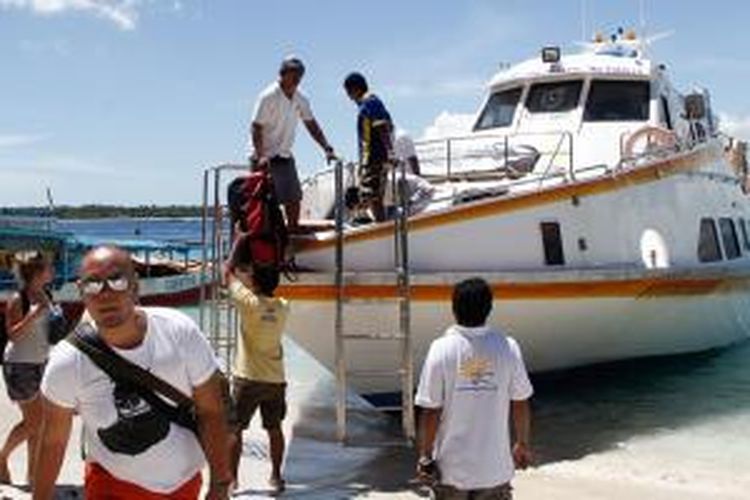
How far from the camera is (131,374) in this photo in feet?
12.5

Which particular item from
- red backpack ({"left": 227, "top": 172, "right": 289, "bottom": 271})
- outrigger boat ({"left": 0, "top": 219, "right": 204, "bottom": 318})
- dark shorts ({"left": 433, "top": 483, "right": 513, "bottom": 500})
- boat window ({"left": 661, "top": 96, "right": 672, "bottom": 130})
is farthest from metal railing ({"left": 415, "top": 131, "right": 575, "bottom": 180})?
outrigger boat ({"left": 0, "top": 219, "right": 204, "bottom": 318})

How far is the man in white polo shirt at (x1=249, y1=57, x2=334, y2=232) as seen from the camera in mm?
9422

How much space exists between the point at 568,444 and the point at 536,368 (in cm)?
115

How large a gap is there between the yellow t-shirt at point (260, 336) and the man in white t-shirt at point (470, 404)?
3071 mm

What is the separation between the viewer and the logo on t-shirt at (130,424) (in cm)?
383

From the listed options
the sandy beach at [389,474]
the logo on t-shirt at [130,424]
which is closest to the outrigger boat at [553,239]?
the sandy beach at [389,474]

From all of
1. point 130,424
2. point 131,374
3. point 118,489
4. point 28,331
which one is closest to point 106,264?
point 131,374

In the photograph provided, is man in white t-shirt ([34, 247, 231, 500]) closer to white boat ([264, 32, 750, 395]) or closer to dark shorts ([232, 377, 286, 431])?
dark shorts ([232, 377, 286, 431])

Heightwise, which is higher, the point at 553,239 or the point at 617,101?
the point at 617,101

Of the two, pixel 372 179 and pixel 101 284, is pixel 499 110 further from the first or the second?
pixel 101 284

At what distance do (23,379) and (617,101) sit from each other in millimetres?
9016

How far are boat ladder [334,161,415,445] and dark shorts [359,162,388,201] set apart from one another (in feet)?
0.37

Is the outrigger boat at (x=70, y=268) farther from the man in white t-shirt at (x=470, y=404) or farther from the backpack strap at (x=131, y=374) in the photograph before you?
the backpack strap at (x=131, y=374)

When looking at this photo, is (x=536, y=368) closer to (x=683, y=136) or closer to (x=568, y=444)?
(x=568, y=444)
